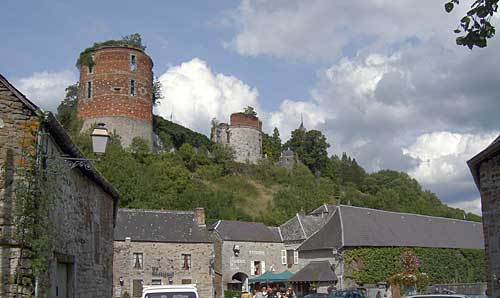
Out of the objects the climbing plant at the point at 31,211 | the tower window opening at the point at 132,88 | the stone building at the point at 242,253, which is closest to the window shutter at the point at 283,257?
the stone building at the point at 242,253

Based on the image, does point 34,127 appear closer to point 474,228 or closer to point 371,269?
point 371,269

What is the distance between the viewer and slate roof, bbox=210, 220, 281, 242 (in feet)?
145

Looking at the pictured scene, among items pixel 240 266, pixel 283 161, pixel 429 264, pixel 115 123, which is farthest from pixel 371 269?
pixel 283 161

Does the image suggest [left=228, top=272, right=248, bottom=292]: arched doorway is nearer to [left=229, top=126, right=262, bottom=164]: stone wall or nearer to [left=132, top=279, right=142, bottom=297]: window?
[left=132, top=279, right=142, bottom=297]: window

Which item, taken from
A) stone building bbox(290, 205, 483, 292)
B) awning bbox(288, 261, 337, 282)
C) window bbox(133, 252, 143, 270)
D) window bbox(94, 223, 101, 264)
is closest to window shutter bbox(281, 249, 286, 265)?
stone building bbox(290, 205, 483, 292)

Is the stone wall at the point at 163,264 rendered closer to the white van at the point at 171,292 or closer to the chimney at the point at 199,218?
the chimney at the point at 199,218

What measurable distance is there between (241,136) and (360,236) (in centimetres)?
3776

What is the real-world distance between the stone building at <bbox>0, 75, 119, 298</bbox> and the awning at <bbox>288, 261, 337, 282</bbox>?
25617mm

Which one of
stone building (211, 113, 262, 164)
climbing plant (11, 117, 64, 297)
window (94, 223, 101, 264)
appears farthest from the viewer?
stone building (211, 113, 262, 164)

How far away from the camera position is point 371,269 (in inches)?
1533

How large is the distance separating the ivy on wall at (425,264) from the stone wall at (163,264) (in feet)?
31.2

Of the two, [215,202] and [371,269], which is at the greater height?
[215,202]

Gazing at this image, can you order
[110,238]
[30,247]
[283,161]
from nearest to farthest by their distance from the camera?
1. [30,247]
2. [110,238]
3. [283,161]

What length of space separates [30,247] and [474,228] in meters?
49.1
